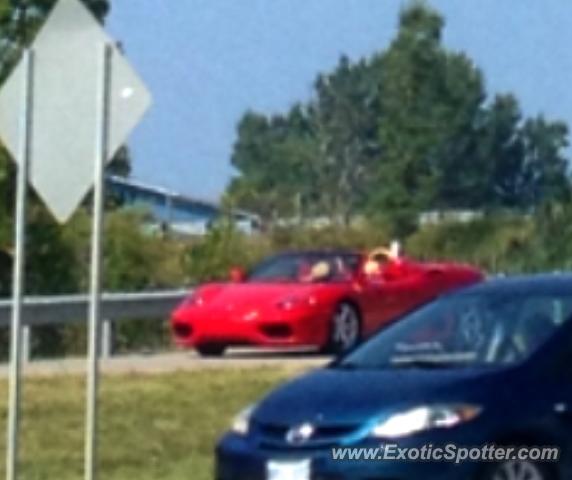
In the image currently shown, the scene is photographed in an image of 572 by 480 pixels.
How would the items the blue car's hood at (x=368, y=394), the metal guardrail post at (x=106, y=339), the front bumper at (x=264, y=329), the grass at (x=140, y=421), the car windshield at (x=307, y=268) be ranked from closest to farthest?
the blue car's hood at (x=368, y=394), the grass at (x=140, y=421), the front bumper at (x=264, y=329), the car windshield at (x=307, y=268), the metal guardrail post at (x=106, y=339)

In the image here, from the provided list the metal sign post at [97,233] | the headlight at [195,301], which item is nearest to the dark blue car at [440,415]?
the metal sign post at [97,233]

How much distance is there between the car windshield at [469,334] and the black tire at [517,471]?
0.65 metres

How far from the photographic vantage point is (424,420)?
1158 centimetres

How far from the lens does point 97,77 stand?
41.6ft

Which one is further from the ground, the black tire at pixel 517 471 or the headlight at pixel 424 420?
the headlight at pixel 424 420

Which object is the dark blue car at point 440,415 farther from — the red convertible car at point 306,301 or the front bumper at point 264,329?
the front bumper at point 264,329

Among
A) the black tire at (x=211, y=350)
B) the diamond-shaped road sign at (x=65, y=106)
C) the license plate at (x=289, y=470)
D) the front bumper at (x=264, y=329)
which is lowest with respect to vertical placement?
the license plate at (x=289, y=470)

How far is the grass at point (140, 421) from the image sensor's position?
14820 millimetres

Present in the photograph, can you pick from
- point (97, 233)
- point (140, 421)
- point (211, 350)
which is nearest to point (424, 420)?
point (97, 233)

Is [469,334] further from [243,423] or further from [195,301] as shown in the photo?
[195,301]

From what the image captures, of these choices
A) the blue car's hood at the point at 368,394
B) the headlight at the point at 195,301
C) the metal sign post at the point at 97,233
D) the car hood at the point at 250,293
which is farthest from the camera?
the headlight at the point at 195,301

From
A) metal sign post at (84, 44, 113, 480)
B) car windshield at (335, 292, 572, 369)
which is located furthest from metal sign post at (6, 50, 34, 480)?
car windshield at (335, 292, 572, 369)

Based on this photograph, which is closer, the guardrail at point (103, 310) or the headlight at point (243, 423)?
the headlight at point (243, 423)

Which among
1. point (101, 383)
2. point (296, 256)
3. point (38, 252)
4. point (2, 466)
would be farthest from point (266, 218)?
point (2, 466)
